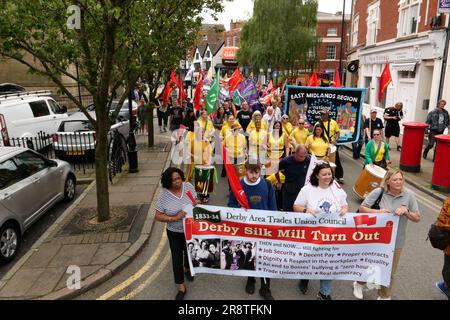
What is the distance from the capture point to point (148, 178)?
10.2 meters

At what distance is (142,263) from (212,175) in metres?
2.86

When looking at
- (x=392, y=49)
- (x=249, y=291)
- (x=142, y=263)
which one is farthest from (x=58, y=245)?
(x=392, y=49)

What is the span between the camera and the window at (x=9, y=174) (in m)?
5.98

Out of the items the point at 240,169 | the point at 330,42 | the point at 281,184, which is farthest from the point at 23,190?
the point at 330,42

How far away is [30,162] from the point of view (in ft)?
23.1

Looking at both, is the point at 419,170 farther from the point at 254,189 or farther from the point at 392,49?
the point at 392,49

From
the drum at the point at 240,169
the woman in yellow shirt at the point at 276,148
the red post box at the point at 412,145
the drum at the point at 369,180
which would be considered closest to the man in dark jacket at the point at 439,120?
the red post box at the point at 412,145

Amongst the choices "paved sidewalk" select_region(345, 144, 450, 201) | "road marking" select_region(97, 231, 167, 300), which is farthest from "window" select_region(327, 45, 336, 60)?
"road marking" select_region(97, 231, 167, 300)

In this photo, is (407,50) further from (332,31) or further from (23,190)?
(332,31)

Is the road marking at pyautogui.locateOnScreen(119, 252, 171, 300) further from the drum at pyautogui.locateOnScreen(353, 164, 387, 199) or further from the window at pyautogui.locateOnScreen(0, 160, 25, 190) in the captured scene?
the drum at pyautogui.locateOnScreen(353, 164, 387, 199)

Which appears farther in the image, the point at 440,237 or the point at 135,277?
the point at 135,277

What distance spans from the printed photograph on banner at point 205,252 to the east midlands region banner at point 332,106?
8.01 meters

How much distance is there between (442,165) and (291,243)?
625cm

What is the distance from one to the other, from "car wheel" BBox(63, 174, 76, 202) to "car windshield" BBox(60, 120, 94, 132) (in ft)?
13.6
